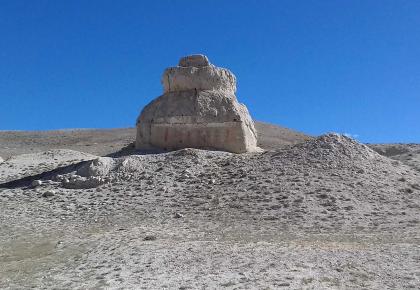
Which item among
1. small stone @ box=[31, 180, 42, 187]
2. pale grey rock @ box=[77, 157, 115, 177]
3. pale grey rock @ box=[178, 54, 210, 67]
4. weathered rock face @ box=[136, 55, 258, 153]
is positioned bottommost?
small stone @ box=[31, 180, 42, 187]

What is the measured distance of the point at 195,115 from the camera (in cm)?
1814

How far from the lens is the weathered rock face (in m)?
A: 18.3

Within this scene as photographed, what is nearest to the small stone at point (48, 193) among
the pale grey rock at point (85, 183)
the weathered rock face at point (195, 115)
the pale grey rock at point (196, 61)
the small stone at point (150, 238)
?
the pale grey rock at point (85, 183)

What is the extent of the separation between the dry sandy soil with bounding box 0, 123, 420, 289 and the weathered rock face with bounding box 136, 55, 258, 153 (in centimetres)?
80

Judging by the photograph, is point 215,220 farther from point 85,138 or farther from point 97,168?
point 85,138

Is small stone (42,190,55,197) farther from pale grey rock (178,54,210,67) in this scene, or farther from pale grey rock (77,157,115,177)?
pale grey rock (178,54,210,67)

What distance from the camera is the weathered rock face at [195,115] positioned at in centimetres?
1833

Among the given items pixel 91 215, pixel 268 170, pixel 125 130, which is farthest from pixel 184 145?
pixel 125 130

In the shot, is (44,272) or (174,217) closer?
(44,272)

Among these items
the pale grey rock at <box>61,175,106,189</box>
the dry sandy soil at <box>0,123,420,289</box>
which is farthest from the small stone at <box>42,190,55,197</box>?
the pale grey rock at <box>61,175,106,189</box>

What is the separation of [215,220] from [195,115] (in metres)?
5.48

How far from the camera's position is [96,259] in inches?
393

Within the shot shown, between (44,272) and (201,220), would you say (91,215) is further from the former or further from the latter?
(44,272)

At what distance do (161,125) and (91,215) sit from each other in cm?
505
